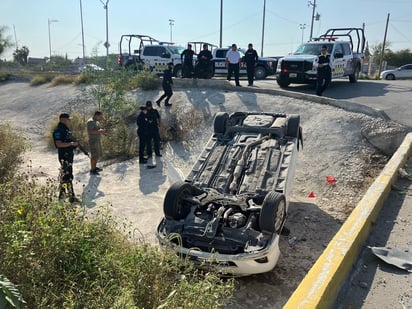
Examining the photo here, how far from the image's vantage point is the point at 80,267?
327cm

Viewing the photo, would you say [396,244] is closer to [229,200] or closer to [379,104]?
[229,200]


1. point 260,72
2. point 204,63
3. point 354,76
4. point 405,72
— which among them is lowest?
point 354,76

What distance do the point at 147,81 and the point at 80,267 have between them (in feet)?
45.1

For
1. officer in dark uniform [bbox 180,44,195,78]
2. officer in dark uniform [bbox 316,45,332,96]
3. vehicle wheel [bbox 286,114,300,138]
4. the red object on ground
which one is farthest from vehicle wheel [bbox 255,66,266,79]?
vehicle wheel [bbox 286,114,300,138]

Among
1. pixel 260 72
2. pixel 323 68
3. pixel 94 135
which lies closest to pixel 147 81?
pixel 94 135

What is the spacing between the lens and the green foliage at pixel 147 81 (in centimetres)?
1620

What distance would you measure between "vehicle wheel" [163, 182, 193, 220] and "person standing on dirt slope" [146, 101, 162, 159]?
5110mm

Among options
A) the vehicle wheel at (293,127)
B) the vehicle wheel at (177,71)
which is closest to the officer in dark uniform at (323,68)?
the vehicle wheel at (293,127)

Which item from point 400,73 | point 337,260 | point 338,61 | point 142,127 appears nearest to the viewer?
point 337,260

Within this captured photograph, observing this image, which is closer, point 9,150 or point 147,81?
point 9,150

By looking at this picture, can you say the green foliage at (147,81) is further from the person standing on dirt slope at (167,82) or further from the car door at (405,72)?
the car door at (405,72)

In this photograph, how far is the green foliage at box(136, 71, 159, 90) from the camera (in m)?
16.2

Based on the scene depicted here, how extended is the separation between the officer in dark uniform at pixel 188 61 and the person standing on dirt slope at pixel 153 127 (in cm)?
492

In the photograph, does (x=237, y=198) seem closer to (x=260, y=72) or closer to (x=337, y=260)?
(x=337, y=260)
